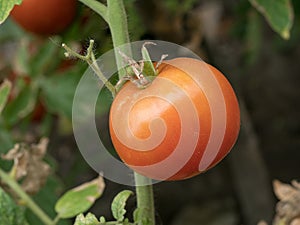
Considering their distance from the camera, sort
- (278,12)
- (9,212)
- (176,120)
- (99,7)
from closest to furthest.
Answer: (176,120) < (99,7) < (9,212) < (278,12)

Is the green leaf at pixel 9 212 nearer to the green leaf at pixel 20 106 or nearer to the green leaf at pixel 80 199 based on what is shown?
the green leaf at pixel 80 199

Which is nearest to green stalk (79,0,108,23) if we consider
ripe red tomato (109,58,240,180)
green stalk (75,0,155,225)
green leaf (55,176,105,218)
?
green stalk (75,0,155,225)

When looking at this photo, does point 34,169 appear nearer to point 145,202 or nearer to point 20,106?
point 145,202

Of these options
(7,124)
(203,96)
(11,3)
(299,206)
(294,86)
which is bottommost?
(294,86)

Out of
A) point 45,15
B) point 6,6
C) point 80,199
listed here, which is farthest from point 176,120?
point 45,15

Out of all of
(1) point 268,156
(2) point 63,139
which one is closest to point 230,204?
(1) point 268,156

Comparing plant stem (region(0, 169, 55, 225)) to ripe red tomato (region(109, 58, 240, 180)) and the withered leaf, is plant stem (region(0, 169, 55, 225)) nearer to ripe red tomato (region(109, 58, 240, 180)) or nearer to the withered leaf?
the withered leaf

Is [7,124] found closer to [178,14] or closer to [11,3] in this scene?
[178,14]
